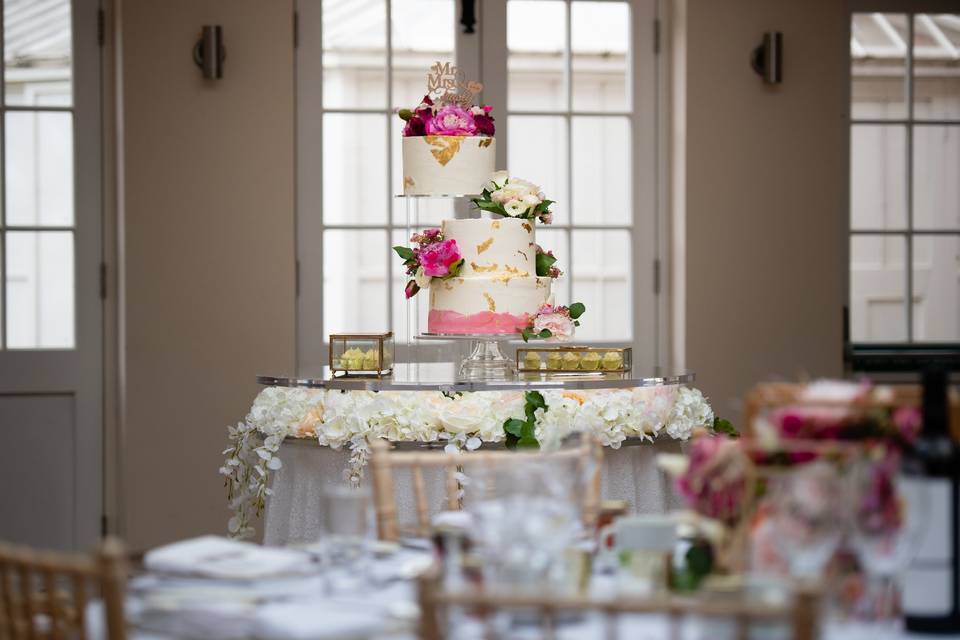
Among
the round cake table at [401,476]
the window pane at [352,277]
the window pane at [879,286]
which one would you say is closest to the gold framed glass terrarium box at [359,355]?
the round cake table at [401,476]

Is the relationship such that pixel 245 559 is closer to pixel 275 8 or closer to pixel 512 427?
pixel 512 427

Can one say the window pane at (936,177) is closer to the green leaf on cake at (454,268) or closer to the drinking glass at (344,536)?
the green leaf on cake at (454,268)

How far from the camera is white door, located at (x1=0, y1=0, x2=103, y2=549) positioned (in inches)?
186

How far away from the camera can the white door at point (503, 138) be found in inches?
190

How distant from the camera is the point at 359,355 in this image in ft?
11.2

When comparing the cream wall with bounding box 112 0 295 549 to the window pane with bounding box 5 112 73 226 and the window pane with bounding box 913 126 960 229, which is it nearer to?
the window pane with bounding box 5 112 73 226

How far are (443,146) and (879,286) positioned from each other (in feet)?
7.50

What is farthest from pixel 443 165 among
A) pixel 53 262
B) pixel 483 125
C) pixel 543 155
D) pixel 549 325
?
pixel 53 262

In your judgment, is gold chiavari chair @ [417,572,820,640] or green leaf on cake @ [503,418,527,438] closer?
gold chiavari chair @ [417,572,820,640]

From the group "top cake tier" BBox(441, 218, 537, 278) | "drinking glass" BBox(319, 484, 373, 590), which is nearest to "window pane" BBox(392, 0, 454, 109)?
"top cake tier" BBox(441, 218, 537, 278)

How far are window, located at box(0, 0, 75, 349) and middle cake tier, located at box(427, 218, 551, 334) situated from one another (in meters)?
1.92

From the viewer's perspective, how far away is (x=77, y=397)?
15.5 feet

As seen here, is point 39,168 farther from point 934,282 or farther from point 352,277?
point 934,282

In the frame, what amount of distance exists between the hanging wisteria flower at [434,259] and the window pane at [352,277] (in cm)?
139
